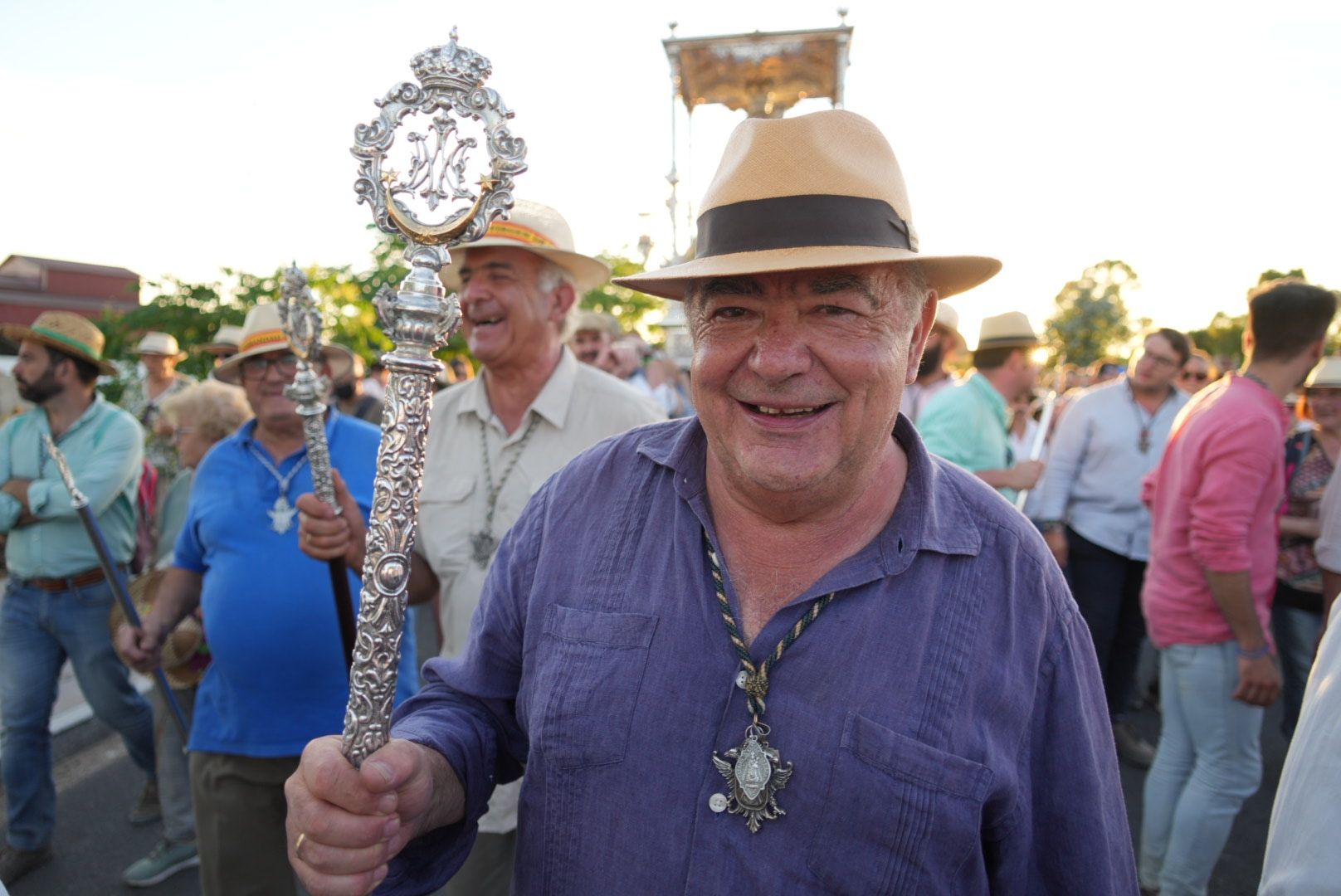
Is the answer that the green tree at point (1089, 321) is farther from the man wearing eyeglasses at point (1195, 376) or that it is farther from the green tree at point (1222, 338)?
the man wearing eyeglasses at point (1195, 376)

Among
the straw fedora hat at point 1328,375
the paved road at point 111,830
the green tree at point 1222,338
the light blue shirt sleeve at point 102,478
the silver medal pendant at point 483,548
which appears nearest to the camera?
the silver medal pendant at point 483,548

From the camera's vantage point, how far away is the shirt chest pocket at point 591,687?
1.44 meters

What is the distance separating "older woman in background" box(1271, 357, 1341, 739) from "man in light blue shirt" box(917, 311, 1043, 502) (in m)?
1.20

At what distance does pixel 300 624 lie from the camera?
2908 millimetres

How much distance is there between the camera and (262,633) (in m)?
2.89

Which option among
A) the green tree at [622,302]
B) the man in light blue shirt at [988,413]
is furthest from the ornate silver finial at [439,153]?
the green tree at [622,302]

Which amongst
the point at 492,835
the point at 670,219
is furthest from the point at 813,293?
the point at 670,219

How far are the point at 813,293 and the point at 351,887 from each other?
1.17m

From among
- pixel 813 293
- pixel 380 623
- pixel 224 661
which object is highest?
pixel 813 293

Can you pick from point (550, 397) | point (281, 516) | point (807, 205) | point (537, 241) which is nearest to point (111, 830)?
point (281, 516)

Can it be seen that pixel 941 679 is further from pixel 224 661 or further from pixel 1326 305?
pixel 1326 305

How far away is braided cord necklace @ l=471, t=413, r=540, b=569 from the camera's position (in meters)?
2.74

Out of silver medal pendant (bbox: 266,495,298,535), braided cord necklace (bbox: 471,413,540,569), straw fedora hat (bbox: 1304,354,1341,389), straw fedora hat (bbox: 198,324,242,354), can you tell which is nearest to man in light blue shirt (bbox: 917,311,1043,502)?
straw fedora hat (bbox: 1304,354,1341,389)

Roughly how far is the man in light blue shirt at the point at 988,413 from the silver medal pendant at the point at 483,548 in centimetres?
232
